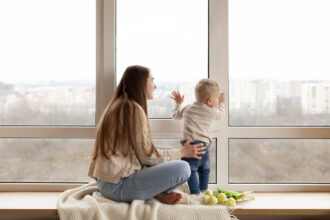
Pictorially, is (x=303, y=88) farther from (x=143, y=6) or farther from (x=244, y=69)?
(x=143, y=6)

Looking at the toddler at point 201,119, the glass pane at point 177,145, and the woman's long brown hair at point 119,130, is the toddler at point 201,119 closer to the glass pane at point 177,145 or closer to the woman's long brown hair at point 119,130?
the glass pane at point 177,145

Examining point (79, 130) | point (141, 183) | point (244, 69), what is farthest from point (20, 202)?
point (244, 69)

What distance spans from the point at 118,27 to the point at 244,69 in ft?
2.85

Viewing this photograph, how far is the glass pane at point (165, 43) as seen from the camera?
7.47 ft

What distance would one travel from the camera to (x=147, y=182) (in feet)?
5.97

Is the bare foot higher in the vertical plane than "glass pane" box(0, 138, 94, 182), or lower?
lower

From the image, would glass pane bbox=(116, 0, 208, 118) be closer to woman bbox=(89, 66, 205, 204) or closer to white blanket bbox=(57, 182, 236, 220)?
woman bbox=(89, 66, 205, 204)

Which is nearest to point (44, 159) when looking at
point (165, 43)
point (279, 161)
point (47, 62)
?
point (47, 62)

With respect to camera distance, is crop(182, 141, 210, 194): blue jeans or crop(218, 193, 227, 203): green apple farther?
crop(182, 141, 210, 194): blue jeans

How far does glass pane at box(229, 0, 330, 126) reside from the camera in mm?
2270

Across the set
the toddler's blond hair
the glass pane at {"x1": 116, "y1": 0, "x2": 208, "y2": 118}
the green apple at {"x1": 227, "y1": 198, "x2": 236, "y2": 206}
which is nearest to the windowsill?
the green apple at {"x1": 227, "y1": 198, "x2": 236, "y2": 206}

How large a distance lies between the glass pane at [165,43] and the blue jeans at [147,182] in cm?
54

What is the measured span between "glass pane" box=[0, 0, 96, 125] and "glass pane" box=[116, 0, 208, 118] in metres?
0.23

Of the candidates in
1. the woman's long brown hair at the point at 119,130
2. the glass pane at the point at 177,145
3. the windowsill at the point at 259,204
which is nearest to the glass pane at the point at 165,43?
the glass pane at the point at 177,145
